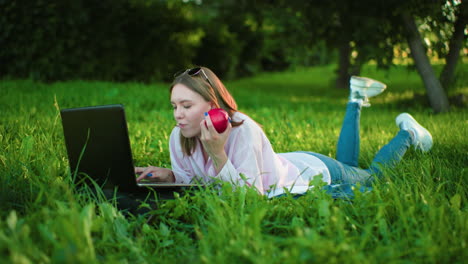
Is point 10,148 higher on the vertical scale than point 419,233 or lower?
higher

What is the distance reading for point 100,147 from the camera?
210 centimetres

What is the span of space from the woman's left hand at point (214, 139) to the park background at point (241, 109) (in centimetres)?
23

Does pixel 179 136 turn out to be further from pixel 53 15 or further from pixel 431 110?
pixel 53 15

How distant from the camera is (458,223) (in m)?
1.91

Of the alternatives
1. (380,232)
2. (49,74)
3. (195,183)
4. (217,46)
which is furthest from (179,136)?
(217,46)

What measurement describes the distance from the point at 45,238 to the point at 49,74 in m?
6.76

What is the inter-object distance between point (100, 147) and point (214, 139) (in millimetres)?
584

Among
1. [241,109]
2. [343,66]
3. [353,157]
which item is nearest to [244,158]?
[353,157]

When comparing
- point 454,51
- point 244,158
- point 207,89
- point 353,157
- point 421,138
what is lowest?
point 353,157

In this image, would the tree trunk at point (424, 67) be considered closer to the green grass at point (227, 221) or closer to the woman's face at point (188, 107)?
the green grass at point (227, 221)

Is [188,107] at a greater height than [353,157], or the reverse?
[188,107]

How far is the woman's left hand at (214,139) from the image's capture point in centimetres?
218

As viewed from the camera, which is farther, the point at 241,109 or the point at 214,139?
the point at 241,109

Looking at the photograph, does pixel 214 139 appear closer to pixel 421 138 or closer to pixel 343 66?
pixel 421 138
